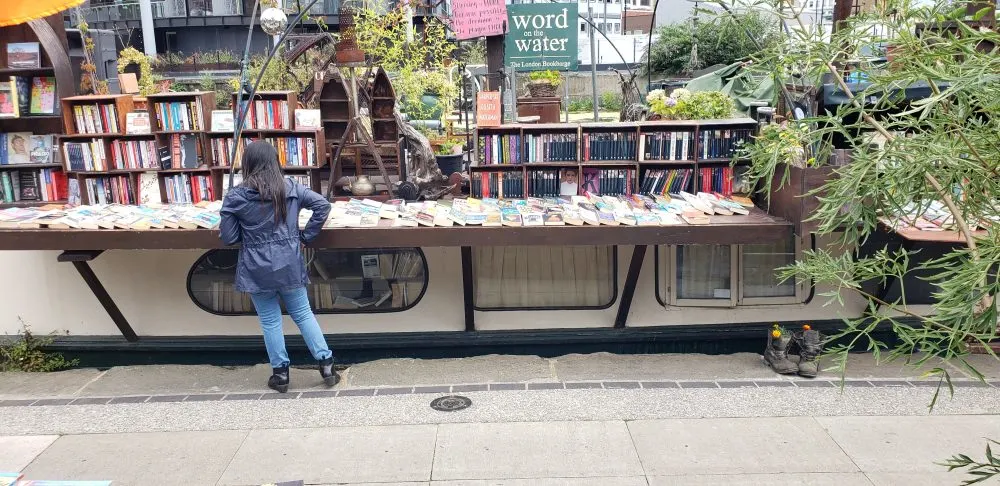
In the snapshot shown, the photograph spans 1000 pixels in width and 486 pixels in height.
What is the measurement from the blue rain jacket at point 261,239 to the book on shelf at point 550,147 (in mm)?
2212

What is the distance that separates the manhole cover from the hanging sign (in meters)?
3.73

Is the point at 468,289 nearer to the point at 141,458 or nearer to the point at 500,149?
the point at 500,149

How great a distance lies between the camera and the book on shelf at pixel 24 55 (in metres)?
7.68

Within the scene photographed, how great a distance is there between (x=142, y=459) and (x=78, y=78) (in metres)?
4.64

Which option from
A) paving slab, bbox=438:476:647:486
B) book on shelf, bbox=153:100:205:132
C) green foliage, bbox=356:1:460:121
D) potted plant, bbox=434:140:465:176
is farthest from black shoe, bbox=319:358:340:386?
green foliage, bbox=356:1:460:121

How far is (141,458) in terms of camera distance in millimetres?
5254

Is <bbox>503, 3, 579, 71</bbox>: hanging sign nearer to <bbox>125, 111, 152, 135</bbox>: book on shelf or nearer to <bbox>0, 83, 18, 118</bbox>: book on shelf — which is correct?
<bbox>125, 111, 152, 135</bbox>: book on shelf

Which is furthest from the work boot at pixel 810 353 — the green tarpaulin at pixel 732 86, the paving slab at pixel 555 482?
the green tarpaulin at pixel 732 86

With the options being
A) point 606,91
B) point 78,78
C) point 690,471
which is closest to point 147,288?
point 78,78

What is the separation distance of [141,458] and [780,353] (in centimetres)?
498

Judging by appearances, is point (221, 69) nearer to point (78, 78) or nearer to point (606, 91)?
point (606, 91)

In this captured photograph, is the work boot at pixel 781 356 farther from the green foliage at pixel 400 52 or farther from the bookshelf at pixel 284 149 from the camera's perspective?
the green foliage at pixel 400 52

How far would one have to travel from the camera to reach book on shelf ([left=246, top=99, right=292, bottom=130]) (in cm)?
761

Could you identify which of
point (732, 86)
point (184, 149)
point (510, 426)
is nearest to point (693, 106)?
point (510, 426)
